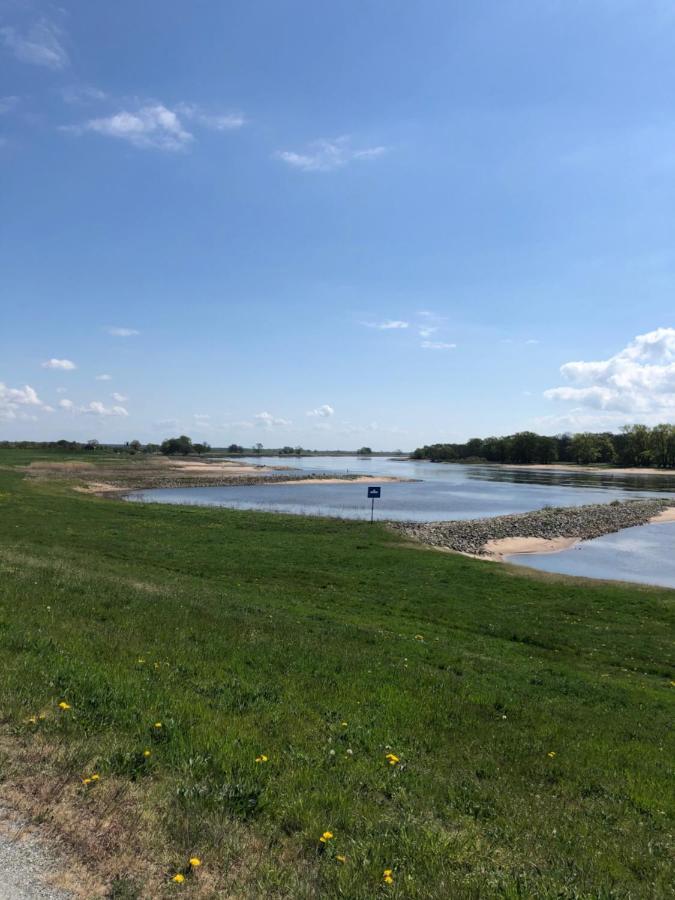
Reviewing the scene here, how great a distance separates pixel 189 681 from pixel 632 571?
32.7 metres

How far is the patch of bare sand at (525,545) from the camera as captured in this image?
38.5 metres

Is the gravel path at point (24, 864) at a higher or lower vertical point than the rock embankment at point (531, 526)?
higher

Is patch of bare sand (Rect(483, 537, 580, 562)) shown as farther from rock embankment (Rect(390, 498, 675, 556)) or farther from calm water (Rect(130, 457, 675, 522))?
calm water (Rect(130, 457, 675, 522))

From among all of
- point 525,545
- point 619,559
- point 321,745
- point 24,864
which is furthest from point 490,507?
point 24,864

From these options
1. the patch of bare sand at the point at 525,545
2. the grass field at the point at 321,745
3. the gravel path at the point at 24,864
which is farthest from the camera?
the patch of bare sand at the point at 525,545

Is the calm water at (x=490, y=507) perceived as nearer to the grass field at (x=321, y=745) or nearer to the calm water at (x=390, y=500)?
the calm water at (x=390, y=500)

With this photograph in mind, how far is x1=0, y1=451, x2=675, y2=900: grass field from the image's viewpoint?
414 cm

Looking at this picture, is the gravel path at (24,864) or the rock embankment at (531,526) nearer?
the gravel path at (24,864)

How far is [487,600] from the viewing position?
70.1 ft

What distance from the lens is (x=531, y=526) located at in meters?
49.6

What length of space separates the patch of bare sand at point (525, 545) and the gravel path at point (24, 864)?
34.7 metres

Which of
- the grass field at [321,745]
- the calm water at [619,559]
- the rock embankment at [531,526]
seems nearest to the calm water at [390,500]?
the rock embankment at [531,526]

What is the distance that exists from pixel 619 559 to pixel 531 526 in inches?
501

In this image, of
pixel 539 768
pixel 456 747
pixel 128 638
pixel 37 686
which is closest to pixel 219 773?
pixel 37 686
